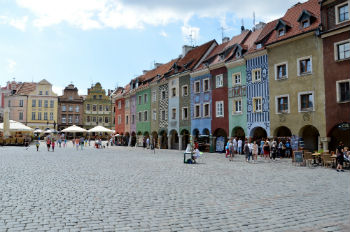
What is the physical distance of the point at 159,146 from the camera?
1694 inches

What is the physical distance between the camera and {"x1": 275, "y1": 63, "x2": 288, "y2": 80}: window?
25.9 m

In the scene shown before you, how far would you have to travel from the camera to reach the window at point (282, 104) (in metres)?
25.6

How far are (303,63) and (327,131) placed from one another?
5689 millimetres

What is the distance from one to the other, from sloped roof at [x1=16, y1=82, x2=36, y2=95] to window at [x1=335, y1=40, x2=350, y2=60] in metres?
70.0

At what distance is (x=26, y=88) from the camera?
7588 cm

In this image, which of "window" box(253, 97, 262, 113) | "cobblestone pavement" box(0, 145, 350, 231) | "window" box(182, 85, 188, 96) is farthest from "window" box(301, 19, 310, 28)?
"cobblestone pavement" box(0, 145, 350, 231)

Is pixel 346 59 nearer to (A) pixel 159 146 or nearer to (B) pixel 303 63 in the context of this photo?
(B) pixel 303 63

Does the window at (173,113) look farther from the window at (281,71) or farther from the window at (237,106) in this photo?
the window at (281,71)

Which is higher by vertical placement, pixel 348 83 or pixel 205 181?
pixel 348 83

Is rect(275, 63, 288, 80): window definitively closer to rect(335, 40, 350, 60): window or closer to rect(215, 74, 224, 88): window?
rect(335, 40, 350, 60): window

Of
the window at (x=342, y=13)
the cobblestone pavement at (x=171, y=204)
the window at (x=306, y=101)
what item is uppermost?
the window at (x=342, y=13)

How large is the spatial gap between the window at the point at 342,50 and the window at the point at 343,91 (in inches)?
66.2

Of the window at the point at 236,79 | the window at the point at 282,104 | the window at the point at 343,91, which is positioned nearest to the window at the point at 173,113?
the window at the point at 236,79

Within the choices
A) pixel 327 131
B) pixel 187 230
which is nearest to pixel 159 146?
pixel 327 131
